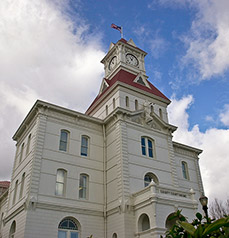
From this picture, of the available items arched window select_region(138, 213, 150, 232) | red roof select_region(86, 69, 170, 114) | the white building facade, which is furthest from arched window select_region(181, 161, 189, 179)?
arched window select_region(138, 213, 150, 232)

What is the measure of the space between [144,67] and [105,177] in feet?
56.3

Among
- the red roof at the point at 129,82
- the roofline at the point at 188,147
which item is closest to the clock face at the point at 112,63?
the red roof at the point at 129,82

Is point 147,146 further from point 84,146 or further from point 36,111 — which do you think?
point 36,111

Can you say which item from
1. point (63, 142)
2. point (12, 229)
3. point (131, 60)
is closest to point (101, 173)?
point (63, 142)

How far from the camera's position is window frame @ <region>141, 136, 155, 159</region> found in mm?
25452

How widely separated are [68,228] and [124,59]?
69.0ft

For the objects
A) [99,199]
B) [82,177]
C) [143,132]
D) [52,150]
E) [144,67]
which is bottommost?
[99,199]

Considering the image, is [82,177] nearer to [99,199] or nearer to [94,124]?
[99,199]

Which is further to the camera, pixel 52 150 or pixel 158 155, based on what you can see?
pixel 158 155

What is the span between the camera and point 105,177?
2442cm

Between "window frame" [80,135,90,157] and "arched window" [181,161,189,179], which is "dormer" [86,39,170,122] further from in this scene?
"arched window" [181,161,189,179]

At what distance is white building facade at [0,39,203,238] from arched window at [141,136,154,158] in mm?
100

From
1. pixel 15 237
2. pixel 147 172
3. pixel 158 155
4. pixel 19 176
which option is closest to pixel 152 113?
A: pixel 158 155

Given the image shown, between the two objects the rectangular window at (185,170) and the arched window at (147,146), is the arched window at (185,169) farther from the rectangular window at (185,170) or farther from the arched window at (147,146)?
the arched window at (147,146)
